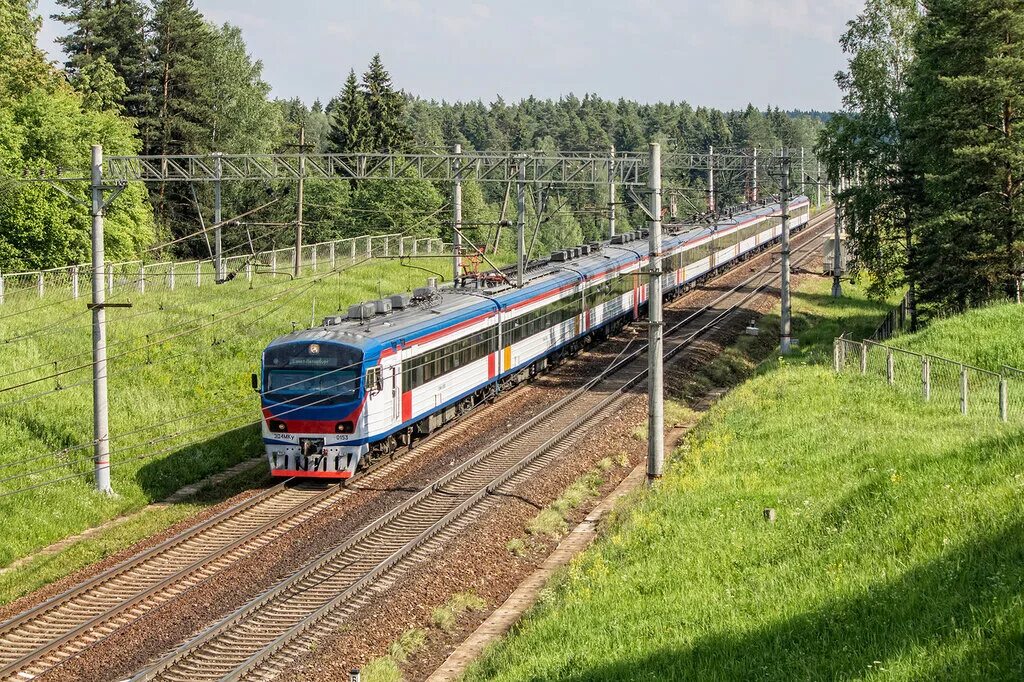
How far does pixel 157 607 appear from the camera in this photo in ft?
53.3

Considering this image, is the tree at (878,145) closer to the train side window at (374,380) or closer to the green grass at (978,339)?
the green grass at (978,339)

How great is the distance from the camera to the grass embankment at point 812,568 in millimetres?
10914

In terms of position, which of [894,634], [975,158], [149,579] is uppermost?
[975,158]

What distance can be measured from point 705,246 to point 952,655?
45.3 meters

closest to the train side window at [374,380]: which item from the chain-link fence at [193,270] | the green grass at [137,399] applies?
the green grass at [137,399]

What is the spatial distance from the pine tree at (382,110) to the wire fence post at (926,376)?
176 feet

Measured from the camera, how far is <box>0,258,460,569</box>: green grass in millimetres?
21516

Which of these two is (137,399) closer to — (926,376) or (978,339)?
(926,376)

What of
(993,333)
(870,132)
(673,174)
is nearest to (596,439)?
(993,333)

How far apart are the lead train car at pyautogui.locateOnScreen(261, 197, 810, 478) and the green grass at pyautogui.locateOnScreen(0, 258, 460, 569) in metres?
3.04

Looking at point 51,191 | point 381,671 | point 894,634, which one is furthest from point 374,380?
point 51,191

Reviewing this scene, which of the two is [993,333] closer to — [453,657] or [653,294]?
[653,294]

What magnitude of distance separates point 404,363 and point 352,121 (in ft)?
173

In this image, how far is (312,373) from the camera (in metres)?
22.3
